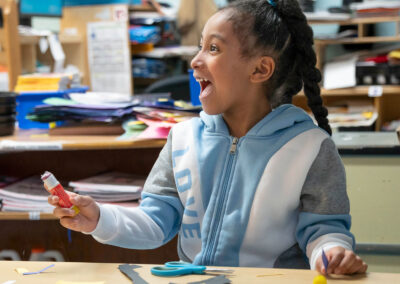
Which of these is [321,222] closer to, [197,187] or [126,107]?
[197,187]

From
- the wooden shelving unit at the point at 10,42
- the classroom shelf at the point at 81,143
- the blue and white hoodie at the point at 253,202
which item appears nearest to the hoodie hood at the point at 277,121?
the blue and white hoodie at the point at 253,202

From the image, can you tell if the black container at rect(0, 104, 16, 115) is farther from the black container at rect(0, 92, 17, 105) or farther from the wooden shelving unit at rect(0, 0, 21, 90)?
the wooden shelving unit at rect(0, 0, 21, 90)

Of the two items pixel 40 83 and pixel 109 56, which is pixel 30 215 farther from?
pixel 109 56

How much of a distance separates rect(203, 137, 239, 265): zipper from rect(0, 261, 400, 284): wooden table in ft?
0.72

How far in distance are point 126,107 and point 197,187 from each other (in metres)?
0.74

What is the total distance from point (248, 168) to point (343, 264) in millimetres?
325

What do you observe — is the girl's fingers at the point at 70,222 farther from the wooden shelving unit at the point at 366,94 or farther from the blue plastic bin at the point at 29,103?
the wooden shelving unit at the point at 366,94

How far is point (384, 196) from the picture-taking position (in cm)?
215

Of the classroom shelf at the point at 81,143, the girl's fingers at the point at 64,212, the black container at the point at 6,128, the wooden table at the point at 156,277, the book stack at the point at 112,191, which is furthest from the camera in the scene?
the black container at the point at 6,128

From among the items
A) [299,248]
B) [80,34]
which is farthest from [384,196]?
[80,34]

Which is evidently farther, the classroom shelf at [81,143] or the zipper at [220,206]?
the classroom shelf at [81,143]

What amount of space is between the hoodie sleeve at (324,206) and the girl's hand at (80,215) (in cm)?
39

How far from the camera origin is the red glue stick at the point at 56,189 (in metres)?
0.99

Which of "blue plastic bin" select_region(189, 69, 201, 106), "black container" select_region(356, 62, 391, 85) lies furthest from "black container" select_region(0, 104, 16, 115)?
"black container" select_region(356, 62, 391, 85)
